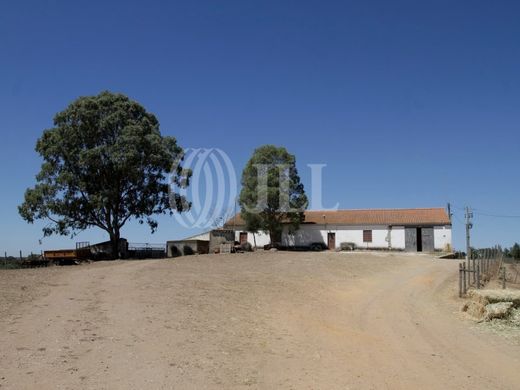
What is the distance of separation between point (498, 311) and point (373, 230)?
122 feet

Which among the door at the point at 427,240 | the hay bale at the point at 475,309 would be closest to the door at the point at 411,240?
the door at the point at 427,240

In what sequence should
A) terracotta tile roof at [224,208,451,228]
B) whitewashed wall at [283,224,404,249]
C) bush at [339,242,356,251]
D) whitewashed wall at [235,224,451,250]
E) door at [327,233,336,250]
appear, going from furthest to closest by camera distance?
door at [327,233,336,250], bush at [339,242,356,251], whitewashed wall at [283,224,404,249], terracotta tile roof at [224,208,451,228], whitewashed wall at [235,224,451,250]

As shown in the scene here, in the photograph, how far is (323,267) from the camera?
2850cm

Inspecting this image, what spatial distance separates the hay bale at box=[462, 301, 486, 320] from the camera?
50.6 feet

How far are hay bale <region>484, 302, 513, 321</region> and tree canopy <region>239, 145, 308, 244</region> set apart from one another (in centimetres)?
3193

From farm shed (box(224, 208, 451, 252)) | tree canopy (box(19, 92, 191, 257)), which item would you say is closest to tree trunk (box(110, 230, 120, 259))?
tree canopy (box(19, 92, 191, 257))

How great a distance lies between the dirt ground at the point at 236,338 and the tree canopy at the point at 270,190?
85.7ft

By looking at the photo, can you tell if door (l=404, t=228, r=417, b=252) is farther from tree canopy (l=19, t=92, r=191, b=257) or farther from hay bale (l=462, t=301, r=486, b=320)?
hay bale (l=462, t=301, r=486, b=320)

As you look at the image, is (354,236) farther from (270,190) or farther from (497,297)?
(497,297)

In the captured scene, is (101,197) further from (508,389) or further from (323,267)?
(508,389)

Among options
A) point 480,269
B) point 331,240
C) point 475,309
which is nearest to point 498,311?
point 475,309

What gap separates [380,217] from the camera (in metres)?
52.8

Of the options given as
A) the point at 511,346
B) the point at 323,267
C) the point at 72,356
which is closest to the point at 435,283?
the point at 323,267

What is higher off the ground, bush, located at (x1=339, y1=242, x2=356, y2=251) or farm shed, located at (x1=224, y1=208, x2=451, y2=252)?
farm shed, located at (x1=224, y1=208, x2=451, y2=252)
